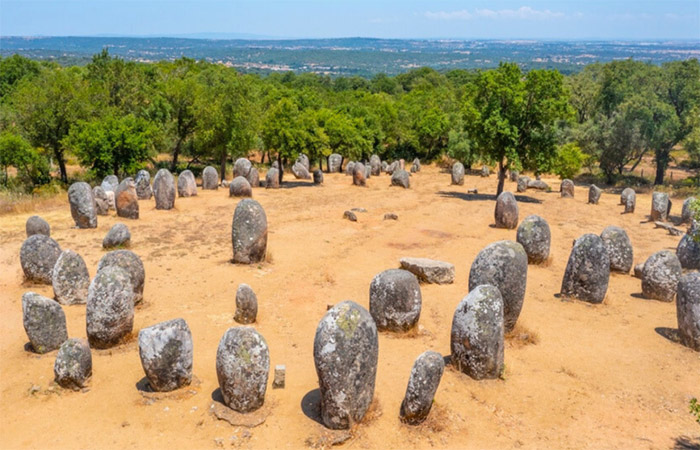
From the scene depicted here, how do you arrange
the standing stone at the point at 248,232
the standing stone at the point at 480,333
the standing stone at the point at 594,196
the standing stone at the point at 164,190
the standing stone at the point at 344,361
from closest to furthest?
1. the standing stone at the point at 344,361
2. the standing stone at the point at 480,333
3. the standing stone at the point at 248,232
4. the standing stone at the point at 164,190
5. the standing stone at the point at 594,196

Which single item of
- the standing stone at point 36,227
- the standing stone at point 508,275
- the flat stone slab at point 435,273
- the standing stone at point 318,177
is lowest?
the standing stone at point 318,177

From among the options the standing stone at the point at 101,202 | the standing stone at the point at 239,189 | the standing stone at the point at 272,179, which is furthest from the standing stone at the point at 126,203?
the standing stone at the point at 272,179

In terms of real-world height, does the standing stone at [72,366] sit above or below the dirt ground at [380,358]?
above

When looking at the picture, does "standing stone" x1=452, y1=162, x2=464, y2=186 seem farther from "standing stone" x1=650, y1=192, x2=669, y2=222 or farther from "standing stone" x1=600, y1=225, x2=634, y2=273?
"standing stone" x1=600, y1=225, x2=634, y2=273

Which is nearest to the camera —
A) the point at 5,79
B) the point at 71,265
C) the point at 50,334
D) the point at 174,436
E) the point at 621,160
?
the point at 174,436

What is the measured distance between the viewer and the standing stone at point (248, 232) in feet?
60.3

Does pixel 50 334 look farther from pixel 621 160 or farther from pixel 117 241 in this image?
pixel 621 160

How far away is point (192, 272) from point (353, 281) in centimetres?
523

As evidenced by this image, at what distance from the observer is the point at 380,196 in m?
33.2

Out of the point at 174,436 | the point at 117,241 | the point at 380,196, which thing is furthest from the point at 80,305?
the point at 380,196

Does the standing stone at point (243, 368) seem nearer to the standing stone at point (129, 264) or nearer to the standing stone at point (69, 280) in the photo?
the standing stone at point (129, 264)

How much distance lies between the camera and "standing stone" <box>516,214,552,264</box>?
1939cm

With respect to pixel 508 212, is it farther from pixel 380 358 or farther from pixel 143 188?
pixel 143 188

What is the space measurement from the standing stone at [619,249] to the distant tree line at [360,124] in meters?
13.3
